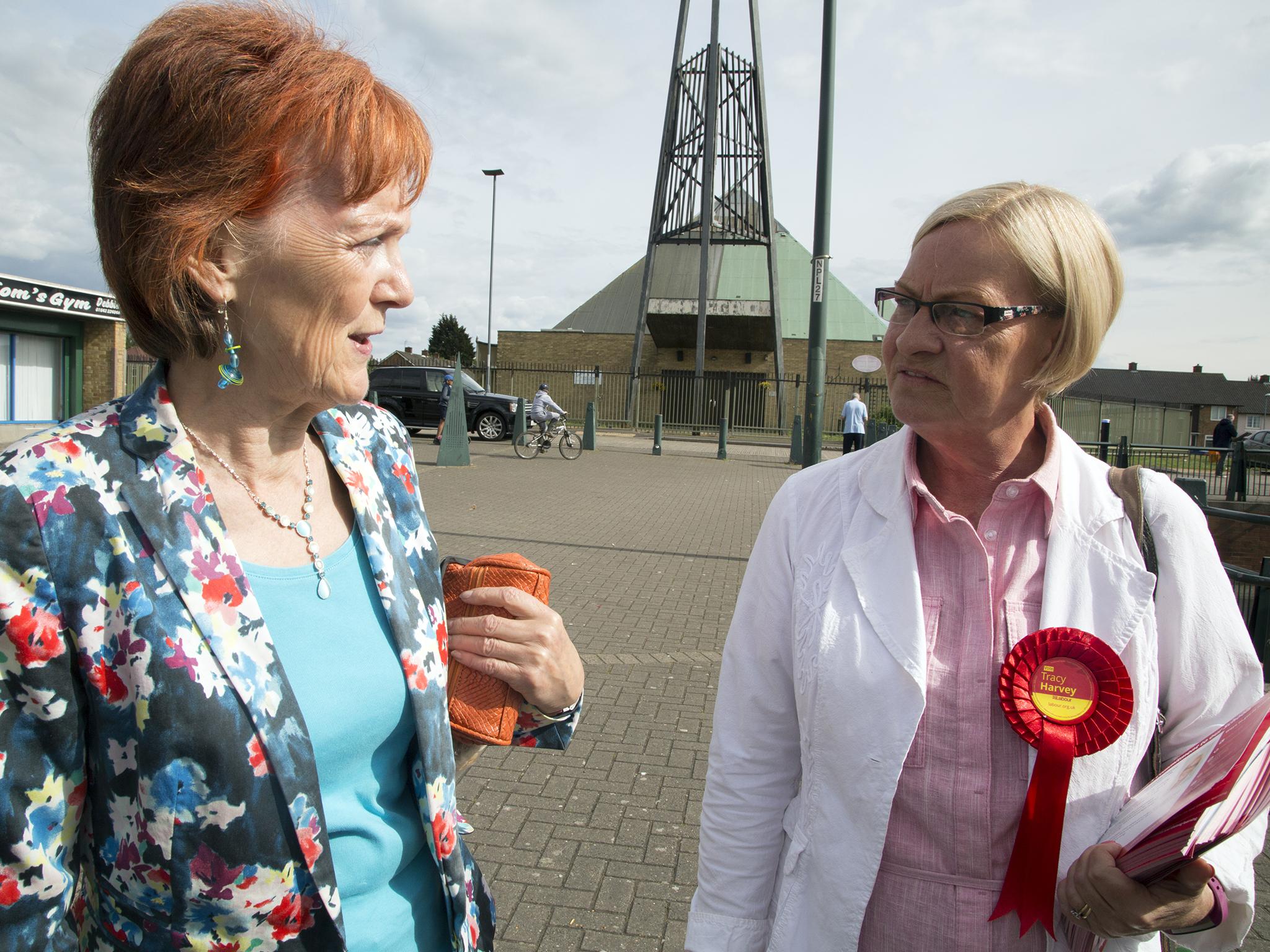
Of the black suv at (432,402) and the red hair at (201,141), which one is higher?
the red hair at (201,141)

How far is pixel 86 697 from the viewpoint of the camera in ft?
3.70

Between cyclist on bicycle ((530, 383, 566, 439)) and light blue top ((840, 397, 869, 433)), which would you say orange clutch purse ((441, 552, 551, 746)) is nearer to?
cyclist on bicycle ((530, 383, 566, 439))

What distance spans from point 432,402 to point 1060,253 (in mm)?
20612

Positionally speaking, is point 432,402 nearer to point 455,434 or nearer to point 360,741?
point 455,434

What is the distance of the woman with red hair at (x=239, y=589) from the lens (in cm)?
111

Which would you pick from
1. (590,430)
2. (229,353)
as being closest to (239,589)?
(229,353)

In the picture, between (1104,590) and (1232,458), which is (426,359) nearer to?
(1232,458)

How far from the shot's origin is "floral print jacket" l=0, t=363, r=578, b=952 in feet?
3.55

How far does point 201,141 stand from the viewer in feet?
4.05

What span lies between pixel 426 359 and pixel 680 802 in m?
55.4

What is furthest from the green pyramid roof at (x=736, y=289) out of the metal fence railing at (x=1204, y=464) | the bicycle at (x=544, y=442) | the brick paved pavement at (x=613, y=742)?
the brick paved pavement at (x=613, y=742)

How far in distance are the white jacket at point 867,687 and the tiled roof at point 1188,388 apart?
264ft

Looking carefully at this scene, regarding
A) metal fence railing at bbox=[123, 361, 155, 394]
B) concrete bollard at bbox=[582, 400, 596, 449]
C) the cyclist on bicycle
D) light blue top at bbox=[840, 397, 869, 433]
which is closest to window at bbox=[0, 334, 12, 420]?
metal fence railing at bbox=[123, 361, 155, 394]

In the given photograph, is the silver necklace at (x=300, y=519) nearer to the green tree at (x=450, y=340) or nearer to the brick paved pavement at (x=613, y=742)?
the brick paved pavement at (x=613, y=742)
